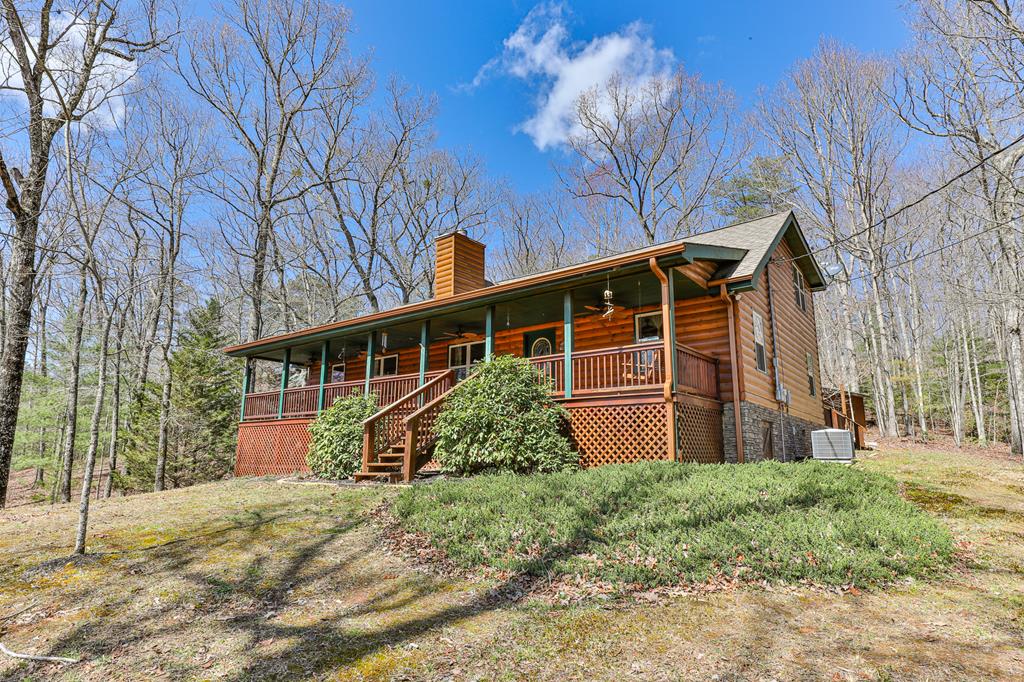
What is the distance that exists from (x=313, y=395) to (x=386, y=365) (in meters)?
3.47

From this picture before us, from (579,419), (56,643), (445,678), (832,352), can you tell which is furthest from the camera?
(832,352)

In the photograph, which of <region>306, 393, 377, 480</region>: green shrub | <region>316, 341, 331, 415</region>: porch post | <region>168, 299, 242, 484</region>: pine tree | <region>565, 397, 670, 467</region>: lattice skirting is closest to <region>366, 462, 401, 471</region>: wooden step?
<region>306, 393, 377, 480</region>: green shrub

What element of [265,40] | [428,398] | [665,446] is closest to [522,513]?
[665,446]

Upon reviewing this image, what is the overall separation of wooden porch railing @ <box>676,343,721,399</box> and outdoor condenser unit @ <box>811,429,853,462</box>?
2756mm

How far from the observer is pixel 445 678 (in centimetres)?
349

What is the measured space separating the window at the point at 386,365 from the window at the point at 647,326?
881 centimetres

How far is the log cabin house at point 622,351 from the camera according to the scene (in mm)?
9945

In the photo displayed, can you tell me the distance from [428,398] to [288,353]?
7.17m

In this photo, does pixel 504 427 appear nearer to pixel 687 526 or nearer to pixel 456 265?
pixel 687 526

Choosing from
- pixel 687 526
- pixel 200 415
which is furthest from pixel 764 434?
pixel 200 415

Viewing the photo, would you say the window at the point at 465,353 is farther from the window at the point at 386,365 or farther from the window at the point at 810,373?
the window at the point at 810,373

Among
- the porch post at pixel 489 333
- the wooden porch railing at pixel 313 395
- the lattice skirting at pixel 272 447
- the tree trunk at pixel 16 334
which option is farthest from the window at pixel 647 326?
the tree trunk at pixel 16 334

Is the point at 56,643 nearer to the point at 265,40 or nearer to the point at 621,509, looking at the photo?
Result: the point at 621,509

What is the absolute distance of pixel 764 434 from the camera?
12.4m
